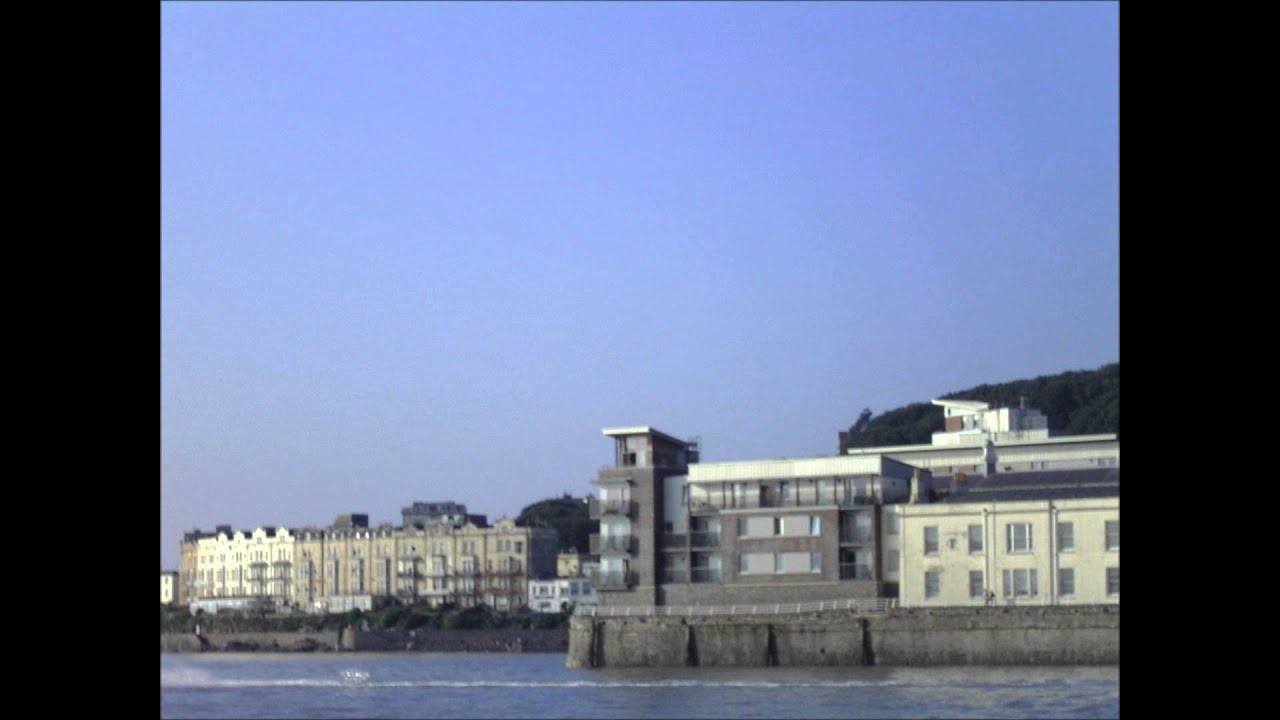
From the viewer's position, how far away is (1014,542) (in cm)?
4056

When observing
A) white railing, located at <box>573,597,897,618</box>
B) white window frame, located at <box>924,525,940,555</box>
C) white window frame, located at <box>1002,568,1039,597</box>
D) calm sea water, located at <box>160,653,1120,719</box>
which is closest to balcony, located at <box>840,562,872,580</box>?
white railing, located at <box>573,597,897,618</box>

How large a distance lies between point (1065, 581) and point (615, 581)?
37.1ft

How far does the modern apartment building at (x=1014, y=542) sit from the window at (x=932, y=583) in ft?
0.07

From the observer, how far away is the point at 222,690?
4325 centimetres

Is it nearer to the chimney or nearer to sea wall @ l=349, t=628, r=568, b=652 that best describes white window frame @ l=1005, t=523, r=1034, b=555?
the chimney

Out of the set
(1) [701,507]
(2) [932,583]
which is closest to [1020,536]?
(2) [932,583]

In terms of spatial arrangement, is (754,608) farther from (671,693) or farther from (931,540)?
(671,693)

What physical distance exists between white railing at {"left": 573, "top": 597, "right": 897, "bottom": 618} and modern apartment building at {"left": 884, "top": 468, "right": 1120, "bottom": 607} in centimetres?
77

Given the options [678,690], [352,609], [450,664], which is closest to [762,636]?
[678,690]

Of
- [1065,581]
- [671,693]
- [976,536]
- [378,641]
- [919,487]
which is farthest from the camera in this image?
[378,641]

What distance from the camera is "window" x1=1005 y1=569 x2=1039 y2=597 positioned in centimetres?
4059
